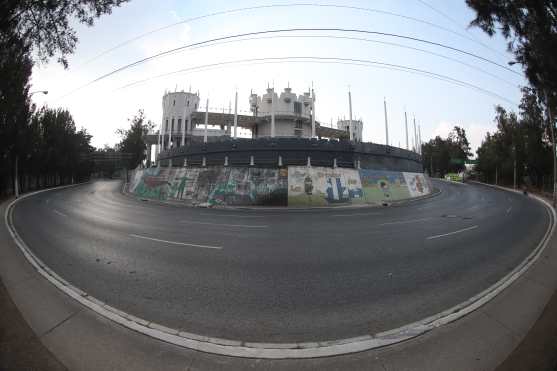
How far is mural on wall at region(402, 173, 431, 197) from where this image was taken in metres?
28.7

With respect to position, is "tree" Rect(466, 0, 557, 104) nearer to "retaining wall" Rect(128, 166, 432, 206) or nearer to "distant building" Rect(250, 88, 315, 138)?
"retaining wall" Rect(128, 166, 432, 206)

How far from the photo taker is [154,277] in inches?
201

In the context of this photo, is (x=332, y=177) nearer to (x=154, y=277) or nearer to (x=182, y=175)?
(x=182, y=175)

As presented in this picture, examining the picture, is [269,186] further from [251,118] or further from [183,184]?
[251,118]

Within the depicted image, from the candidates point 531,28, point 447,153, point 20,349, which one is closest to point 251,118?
point 531,28

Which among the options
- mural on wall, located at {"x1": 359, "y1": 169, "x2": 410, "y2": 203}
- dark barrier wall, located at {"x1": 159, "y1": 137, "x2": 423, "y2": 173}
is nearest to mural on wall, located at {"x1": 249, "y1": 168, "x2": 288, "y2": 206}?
dark barrier wall, located at {"x1": 159, "y1": 137, "x2": 423, "y2": 173}

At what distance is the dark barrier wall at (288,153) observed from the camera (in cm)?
2306

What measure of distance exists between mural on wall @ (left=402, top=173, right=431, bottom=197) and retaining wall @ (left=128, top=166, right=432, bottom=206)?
3171mm

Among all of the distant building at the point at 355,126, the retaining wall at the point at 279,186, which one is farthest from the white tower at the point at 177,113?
the distant building at the point at 355,126

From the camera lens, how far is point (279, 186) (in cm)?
2130

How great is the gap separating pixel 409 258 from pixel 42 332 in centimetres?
762

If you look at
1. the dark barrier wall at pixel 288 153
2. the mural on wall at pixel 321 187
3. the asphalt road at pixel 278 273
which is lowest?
the asphalt road at pixel 278 273

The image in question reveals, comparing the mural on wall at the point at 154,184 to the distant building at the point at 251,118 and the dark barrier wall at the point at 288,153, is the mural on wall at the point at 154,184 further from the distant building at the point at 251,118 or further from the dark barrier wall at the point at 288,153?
the distant building at the point at 251,118

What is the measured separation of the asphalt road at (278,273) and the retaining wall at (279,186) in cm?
1104
